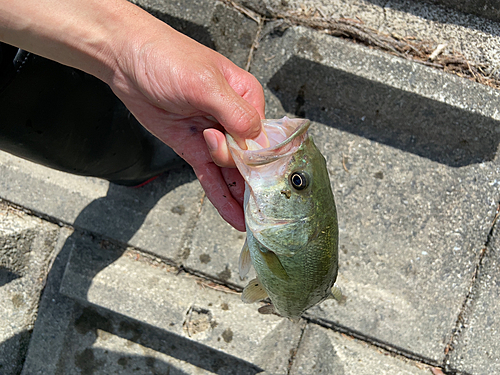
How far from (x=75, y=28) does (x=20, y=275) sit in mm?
2620

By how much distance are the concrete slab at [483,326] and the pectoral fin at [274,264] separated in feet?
6.82

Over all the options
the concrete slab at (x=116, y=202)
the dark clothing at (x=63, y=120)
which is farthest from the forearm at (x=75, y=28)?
the concrete slab at (x=116, y=202)

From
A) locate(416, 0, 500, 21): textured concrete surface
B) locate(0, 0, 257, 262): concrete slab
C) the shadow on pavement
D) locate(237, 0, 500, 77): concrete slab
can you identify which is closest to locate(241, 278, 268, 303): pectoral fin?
locate(0, 0, 257, 262): concrete slab

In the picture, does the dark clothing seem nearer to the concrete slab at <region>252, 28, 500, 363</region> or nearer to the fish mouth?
the fish mouth

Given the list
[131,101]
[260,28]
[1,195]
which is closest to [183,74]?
[131,101]

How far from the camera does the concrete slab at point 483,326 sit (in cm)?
285

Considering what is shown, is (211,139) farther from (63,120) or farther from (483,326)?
(483,326)

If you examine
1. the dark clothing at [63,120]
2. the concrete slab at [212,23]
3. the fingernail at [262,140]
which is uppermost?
the concrete slab at [212,23]

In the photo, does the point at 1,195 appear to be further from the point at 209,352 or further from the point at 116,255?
the point at 209,352

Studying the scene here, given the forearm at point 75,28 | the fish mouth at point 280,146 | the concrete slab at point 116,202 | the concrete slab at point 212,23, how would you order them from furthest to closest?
the concrete slab at point 116,202 → the concrete slab at point 212,23 → the fish mouth at point 280,146 → the forearm at point 75,28

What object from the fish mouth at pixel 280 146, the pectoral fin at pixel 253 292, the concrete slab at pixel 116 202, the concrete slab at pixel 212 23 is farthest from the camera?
the concrete slab at pixel 116 202

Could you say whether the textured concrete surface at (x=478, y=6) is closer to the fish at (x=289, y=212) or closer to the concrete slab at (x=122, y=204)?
the fish at (x=289, y=212)

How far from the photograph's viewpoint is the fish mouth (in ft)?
5.28

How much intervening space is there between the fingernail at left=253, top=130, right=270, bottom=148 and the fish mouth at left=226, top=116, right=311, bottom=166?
0.06m
